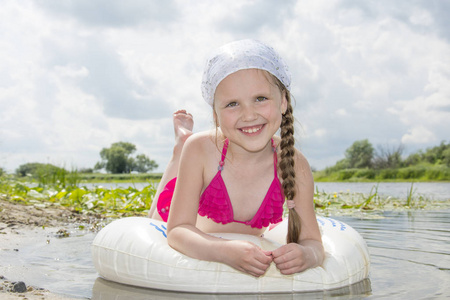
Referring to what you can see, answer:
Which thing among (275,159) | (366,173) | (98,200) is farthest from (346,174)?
(275,159)

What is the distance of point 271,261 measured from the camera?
7.83ft

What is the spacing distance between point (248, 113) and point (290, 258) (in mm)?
786

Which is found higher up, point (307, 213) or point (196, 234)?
point (307, 213)

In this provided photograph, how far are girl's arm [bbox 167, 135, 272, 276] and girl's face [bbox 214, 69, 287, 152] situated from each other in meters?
0.32

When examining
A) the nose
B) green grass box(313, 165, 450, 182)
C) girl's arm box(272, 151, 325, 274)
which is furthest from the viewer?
green grass box(313, 165, 450, 182)

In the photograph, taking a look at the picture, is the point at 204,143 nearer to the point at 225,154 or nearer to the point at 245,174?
the point at 225,154

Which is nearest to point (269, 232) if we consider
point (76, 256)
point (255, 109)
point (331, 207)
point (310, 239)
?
point (310, 239)

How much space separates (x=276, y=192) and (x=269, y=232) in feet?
2.18

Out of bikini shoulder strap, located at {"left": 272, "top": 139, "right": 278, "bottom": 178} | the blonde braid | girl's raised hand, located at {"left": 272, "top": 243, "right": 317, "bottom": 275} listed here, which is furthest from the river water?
bikini shoulder strap, located at {"left": 272, "top": 139, "right": 278, "bottom": 178}

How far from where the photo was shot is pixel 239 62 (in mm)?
2420

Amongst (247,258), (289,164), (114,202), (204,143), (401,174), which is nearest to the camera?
(247,258)

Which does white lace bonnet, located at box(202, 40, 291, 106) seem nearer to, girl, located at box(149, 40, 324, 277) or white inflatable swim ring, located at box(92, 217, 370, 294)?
girl, located at box(149, 40, 324, 277)

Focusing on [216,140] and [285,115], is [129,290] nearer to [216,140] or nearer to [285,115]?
[216,140]

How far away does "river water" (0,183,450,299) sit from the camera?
2.46 meters
